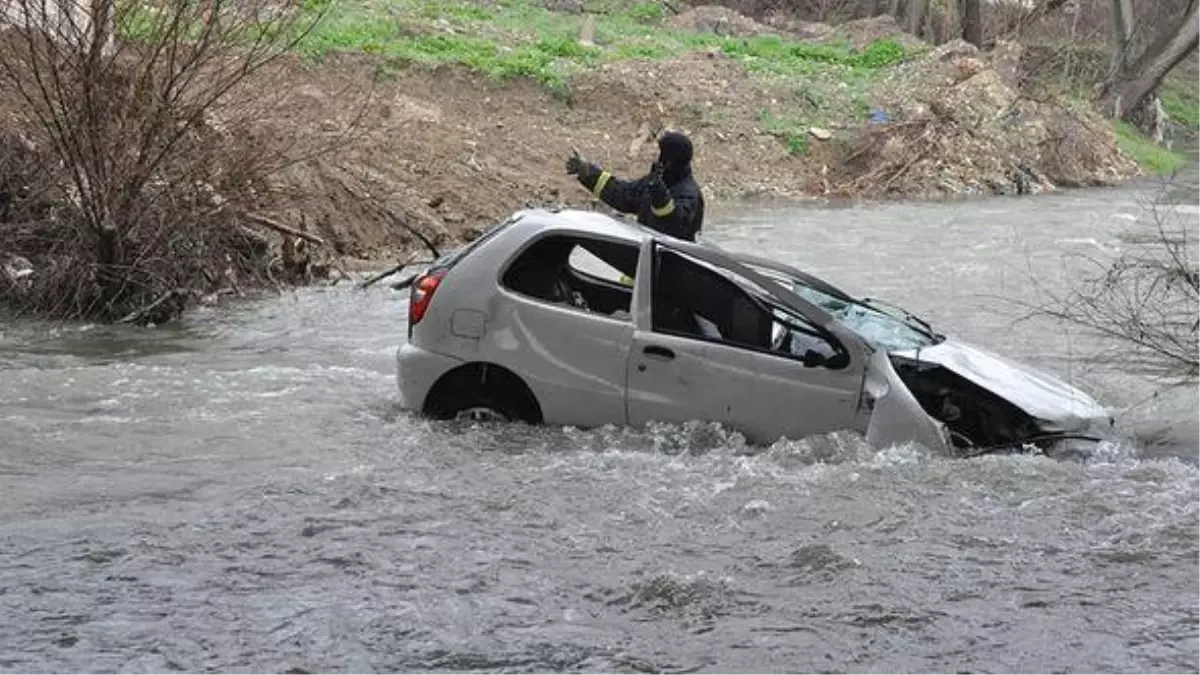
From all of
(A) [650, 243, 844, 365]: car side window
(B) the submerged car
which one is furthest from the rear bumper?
(A) [650, 243, 844, 365]: car side window

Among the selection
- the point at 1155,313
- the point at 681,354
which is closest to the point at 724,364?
the point at 681,354

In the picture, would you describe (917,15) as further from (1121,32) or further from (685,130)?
(685,130)

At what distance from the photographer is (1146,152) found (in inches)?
1391

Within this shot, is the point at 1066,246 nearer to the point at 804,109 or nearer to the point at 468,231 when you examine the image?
the point at 468,231

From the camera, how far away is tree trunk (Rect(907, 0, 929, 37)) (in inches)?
1580

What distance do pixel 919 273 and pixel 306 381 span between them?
9140 millimetres

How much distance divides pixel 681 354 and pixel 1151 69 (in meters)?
34.4

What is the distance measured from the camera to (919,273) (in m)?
17.4

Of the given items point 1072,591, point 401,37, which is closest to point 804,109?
point 401,37

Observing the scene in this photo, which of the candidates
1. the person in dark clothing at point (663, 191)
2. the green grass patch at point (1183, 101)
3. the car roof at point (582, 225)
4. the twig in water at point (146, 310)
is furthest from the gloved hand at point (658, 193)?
the green grass patch at point (1183, 101)

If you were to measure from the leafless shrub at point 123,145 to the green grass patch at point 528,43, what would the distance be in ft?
39.1

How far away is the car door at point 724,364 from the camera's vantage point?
8070 mm

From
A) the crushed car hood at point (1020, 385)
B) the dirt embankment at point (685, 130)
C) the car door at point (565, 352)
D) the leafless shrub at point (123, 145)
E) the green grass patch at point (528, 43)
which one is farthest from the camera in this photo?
the green grass patch at point (528, 43)

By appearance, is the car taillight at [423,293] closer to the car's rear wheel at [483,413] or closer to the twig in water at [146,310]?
the car's rear wheel at [483,413]
